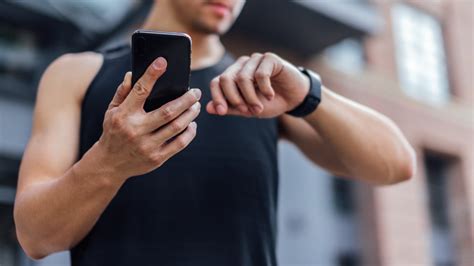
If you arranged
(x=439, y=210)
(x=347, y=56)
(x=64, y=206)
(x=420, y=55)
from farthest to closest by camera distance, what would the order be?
1. (x=420, y=55)
2. (x=439, y=210)
3. (x=347, y=56)
4. (x=64, y=206)

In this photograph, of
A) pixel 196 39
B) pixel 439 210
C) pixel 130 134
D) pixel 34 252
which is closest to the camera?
pixel 130 134

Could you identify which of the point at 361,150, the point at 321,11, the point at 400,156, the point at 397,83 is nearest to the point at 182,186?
the point at 361,150

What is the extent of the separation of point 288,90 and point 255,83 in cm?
12

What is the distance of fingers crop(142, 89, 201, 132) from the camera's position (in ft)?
3.04

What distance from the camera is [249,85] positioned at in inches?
45.6

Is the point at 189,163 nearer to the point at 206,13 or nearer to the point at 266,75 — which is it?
the point at 266,75

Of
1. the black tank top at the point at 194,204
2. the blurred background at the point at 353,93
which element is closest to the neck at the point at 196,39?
the black tank top at the point at 194,204

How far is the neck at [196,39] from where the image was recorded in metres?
1.56

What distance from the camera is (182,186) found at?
1.29 m

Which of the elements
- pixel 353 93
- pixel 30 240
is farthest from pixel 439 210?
pixel 30 240

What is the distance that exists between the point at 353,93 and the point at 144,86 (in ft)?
33.8

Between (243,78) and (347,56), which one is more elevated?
(243,78)

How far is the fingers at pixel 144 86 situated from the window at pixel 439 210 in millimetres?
11545

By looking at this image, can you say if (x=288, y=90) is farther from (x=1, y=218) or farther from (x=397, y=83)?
(x=397, y=83)
